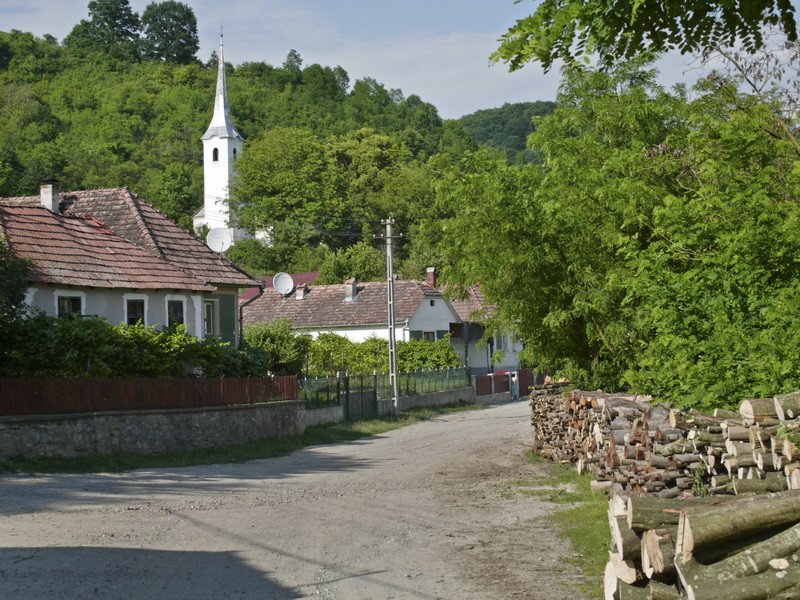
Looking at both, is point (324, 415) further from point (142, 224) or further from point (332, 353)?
point (332, 353)

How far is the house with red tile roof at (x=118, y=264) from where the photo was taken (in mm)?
25953

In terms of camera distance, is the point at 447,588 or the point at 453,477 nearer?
the point at 447,588

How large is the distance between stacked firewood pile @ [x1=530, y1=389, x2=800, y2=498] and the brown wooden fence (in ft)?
28.6

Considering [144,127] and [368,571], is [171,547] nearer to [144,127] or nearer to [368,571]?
[368,571]

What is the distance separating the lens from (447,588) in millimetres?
9070

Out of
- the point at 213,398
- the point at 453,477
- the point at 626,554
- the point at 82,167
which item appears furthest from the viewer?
the point at 82,167

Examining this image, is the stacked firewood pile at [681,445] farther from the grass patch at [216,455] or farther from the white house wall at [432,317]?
the white house wall at [432,317]

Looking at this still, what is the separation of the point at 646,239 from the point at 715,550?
12.2 metres

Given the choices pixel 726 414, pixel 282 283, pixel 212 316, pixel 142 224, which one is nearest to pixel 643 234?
pixel 726 414

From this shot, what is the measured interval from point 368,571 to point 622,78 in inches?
574

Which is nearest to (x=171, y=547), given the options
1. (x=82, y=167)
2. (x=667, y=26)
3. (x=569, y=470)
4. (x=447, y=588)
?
(x=447, y=588)

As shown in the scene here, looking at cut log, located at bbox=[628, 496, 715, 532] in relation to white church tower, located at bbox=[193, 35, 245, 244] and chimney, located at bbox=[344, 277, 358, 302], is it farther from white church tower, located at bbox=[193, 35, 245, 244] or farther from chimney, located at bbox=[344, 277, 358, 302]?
white church tower, located at bbox=[193, 35, 245, 244]

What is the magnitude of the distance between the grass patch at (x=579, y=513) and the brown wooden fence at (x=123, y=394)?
317 inches

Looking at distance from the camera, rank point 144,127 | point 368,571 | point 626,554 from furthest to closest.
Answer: point 144,127 < point 368,571 < point 626,554
